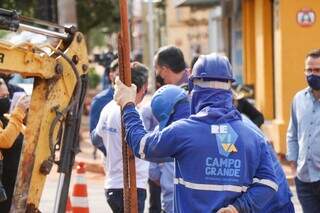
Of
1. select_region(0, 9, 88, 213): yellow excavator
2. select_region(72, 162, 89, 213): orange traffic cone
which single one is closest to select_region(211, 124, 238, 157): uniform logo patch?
select_region(0, 9, 88, 213): yellow excavator

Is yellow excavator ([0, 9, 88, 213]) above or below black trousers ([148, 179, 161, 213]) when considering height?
above

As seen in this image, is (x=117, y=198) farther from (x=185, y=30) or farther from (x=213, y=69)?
(x=185, y=30)

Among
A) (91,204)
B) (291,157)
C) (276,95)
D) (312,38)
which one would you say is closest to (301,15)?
(312,38)

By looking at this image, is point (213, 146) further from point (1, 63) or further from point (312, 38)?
point (312, 38)

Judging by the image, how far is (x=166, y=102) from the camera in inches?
235

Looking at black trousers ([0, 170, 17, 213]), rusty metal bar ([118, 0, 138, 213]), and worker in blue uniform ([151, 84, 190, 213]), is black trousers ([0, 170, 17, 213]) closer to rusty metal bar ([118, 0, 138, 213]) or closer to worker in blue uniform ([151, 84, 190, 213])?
worker in blue uniform ([151, 84, 190, 213])

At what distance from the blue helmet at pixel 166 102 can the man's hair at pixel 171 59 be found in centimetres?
103

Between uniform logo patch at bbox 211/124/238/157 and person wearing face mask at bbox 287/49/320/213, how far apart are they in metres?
2.42

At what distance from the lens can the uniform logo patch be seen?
4.58 metres

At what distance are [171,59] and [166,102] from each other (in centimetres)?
115

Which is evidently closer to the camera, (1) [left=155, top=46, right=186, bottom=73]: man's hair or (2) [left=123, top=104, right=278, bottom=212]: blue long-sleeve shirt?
(2) [left=123, top=104, right=278, bottom=212]: blue long-sleeve shirt

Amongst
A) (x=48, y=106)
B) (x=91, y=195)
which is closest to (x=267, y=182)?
(x=48, y=106)

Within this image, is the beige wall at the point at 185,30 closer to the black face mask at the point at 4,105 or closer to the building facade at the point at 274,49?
the building facade at the point at 274,49

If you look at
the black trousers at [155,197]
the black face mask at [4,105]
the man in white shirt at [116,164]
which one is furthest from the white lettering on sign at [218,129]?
the black face mask at [4,105]
